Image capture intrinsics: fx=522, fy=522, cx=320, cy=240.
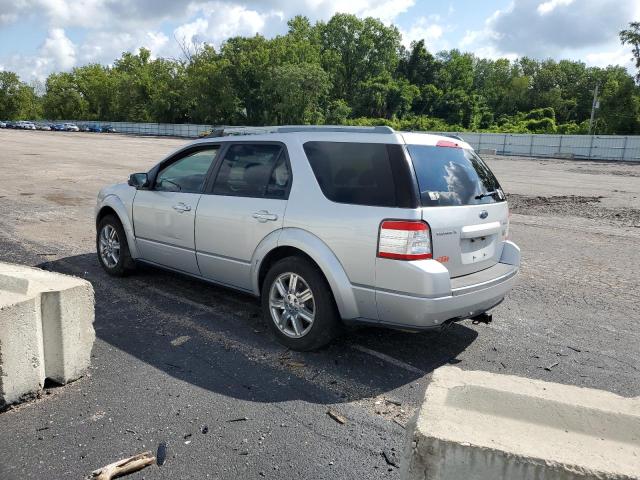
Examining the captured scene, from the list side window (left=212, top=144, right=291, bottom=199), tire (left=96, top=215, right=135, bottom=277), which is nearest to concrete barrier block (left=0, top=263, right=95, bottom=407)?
side window (left=212, top=144, right=291, bottom=199)

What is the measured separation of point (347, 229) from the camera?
12.8ft

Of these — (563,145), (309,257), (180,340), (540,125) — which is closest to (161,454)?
(180,340)

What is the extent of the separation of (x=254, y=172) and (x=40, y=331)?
2.17 metres

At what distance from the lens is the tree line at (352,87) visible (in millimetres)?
70250

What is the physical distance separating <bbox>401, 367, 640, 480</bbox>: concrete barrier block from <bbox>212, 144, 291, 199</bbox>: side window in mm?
2529

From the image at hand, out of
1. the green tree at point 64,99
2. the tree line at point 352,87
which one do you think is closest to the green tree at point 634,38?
the tree line at point 352,87

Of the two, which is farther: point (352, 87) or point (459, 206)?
point (352, 87)

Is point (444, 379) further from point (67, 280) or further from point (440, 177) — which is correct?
point (67, 280)

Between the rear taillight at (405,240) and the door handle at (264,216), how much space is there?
1.06 metres

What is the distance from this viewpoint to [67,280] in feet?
12.4

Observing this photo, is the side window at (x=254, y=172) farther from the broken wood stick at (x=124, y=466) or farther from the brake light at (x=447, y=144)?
the broken wood stick at (x=124, y=466)

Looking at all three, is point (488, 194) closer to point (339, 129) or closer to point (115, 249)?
point (339, 129)

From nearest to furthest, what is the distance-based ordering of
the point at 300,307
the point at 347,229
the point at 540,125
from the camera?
the point at 347,229
the point at 300,307
the point at 540,125

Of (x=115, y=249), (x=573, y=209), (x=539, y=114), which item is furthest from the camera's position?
(x=539, y=114)
